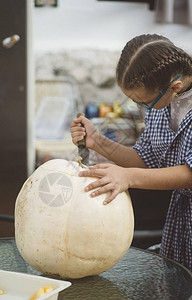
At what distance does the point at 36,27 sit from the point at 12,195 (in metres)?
2.54

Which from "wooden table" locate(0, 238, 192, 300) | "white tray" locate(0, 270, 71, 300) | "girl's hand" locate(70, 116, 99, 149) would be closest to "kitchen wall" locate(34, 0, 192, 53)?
"girl's hand" locate(70, 116, 99, 149)

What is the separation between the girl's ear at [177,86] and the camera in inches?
47.9

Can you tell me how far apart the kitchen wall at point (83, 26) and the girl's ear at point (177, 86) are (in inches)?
123

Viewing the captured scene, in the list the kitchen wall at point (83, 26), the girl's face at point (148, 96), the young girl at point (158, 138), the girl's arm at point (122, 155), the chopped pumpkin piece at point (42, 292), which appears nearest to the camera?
the chopped pumpkin piece at point (42, 292)

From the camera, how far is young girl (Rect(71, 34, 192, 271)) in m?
1.12

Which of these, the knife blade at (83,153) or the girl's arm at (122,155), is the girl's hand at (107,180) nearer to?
the knife blade at (83,153)

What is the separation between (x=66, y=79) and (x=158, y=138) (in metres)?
3.71

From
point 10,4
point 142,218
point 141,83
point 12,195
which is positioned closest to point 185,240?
point 141,83

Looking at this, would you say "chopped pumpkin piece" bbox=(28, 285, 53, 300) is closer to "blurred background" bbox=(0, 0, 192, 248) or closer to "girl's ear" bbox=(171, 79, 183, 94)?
"blurred background" bbox=(0, 0, 192, 248)

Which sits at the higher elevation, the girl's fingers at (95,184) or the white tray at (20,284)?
the girl's fingers at (95,184)

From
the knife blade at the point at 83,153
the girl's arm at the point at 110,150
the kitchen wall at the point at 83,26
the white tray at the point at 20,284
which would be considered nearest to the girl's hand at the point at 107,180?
the knife blade at the point at 83,153

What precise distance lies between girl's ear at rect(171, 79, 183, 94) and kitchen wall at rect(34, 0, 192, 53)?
3.12 metres

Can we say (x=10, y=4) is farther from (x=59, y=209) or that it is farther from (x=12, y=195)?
(x=59, y=209)

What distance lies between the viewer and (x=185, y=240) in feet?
4.84
